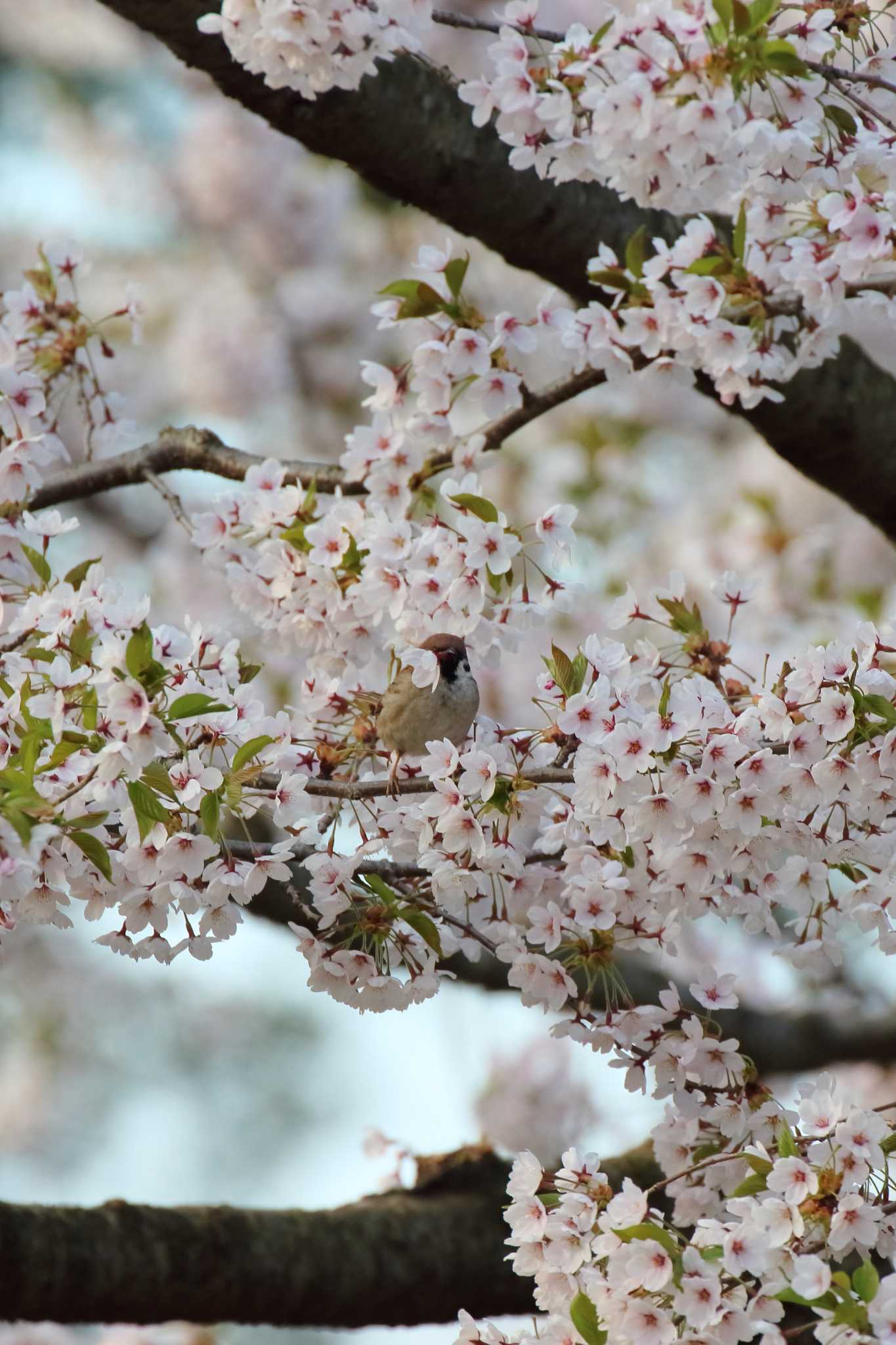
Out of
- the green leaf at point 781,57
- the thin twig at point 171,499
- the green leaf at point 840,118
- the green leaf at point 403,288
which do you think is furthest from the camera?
the thin twig at point 171,499

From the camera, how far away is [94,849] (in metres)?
2.19

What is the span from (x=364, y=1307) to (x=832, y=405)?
2.36 m

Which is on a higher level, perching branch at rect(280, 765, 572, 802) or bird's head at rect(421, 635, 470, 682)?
bird's head at rect(421, 635, 470, 682)

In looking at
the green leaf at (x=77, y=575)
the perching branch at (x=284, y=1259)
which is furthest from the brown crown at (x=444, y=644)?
the perching branch at (x=284, y=1259)

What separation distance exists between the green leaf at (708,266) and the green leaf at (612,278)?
0.15 metres

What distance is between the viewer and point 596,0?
9.16 metres

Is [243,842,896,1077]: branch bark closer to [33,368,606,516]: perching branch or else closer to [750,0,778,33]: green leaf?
[33,368,606,516]: perching branch

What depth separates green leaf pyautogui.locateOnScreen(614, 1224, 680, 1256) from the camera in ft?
6.93

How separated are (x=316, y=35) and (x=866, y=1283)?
2163mm

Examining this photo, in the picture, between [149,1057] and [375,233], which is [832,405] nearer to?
[375,233]

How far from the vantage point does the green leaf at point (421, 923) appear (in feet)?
8.21

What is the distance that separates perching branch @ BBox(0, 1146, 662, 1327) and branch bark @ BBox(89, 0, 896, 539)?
182cm

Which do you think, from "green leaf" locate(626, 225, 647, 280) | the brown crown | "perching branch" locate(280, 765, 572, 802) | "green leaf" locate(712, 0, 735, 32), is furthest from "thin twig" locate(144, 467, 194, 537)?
"green leaf" locate(712, 0, 735, 32)

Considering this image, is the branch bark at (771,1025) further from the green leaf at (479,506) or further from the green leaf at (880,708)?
the green leaf at (880,708)
